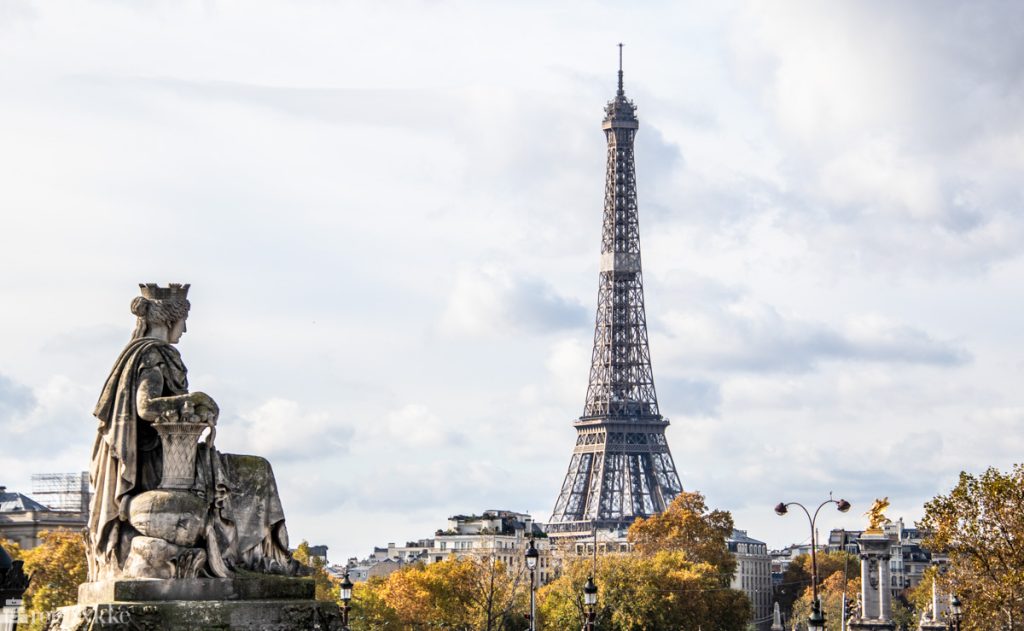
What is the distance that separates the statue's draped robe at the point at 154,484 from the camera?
64.3 ft

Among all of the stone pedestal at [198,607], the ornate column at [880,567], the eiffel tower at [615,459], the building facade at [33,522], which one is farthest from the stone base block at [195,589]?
the eiffel tower at [615,459]

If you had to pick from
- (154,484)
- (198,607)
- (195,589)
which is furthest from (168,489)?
(198,607)

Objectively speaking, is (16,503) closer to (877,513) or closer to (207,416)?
(877,513)

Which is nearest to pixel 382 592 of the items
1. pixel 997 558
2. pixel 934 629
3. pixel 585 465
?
pixel 934 629

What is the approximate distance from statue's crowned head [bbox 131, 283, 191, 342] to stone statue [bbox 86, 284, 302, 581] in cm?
16

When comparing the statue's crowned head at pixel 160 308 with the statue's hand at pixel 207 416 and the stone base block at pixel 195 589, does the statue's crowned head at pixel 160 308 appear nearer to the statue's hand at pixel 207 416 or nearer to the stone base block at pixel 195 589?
the statue's hand at pixel 207 416

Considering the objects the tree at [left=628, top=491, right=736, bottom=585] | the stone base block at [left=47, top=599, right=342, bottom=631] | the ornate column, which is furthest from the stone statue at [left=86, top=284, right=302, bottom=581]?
the tree at [left=628, top=491, right=736, bottom=585]

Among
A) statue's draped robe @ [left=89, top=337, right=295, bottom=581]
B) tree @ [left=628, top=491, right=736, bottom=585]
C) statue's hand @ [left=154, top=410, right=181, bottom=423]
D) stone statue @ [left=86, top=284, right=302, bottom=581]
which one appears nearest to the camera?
stone statue @ [left=86, top=284, right=302, bottom=581]

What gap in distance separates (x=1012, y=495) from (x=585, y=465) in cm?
13619

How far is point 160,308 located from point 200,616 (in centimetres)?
335

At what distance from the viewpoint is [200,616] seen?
1891cm

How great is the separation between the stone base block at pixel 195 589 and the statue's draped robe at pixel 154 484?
0.20m

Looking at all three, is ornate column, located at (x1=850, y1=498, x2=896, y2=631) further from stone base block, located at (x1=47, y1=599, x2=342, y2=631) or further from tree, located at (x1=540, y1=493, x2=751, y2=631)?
stone base block, located at (x1=47, y1=599, x2=342, y2=631)

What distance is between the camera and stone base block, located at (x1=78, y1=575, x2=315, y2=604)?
19016 mm
